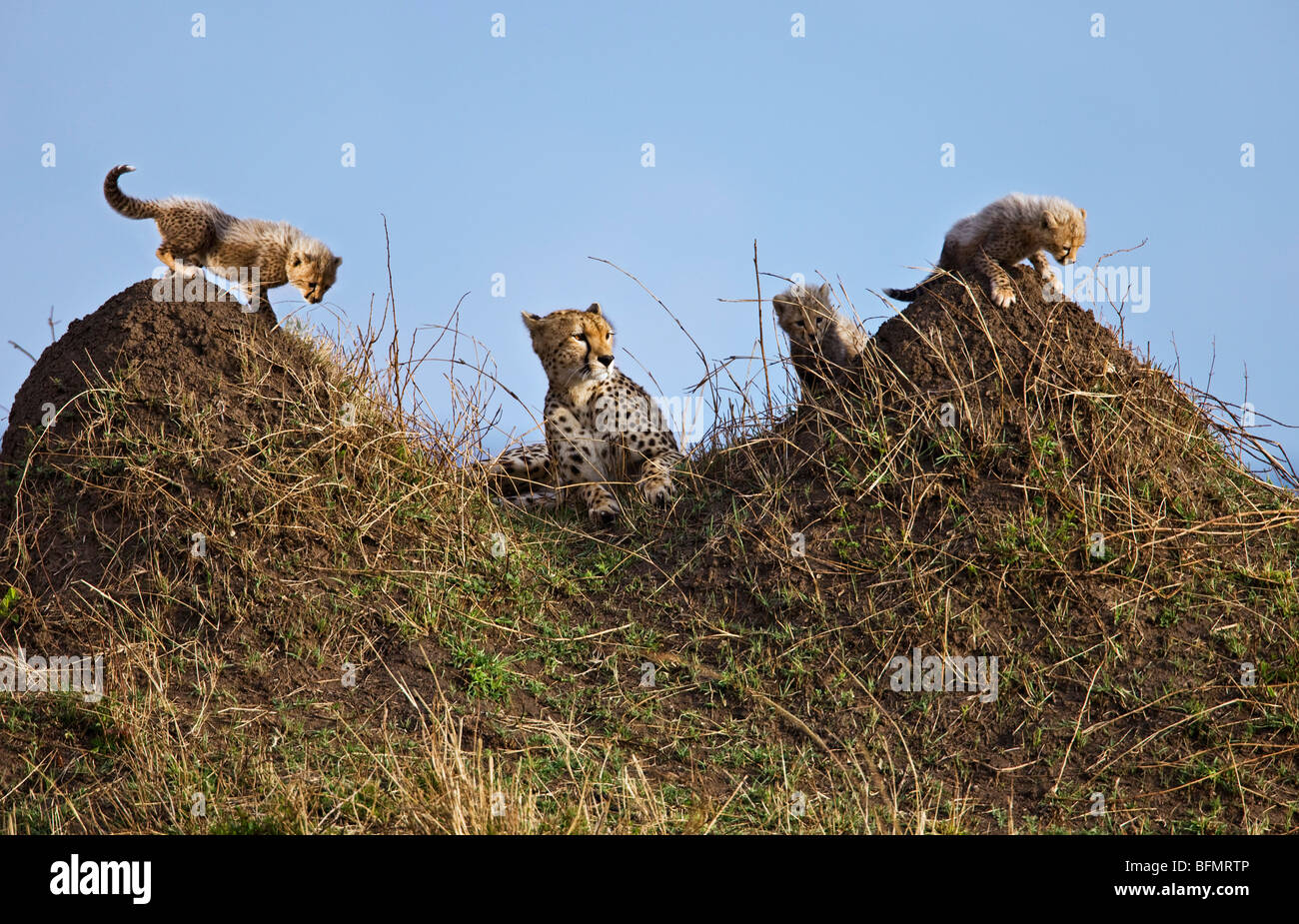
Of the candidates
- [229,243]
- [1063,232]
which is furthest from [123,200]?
[1063,232]

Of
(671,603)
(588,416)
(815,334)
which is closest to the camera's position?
(671,603)

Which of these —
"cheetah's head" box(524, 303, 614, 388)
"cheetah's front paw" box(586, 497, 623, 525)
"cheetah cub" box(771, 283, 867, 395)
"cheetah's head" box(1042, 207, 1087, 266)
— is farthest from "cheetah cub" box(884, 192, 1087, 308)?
"cheetah's front paw" box(586, 497, 623, 525)

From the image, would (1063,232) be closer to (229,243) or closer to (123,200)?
(229,243)

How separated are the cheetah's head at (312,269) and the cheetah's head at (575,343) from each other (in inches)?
61.9

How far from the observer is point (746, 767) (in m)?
5.68

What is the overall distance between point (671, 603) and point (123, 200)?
14.0 feet

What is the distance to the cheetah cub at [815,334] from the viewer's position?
8.07 meters

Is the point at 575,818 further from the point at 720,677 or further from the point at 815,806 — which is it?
the point at 720,677

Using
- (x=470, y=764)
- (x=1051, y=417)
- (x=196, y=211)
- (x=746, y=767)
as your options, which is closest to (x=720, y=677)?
(x=746, y=767)

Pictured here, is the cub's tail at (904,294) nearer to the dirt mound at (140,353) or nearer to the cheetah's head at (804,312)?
the cheetah's head at (804,312)

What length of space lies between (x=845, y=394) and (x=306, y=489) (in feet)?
11.2

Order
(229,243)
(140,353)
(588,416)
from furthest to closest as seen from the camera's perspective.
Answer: (588,416), (229,243), (140,353)

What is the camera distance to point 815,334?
8430 mm

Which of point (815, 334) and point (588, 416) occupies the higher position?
point (815, 334)
